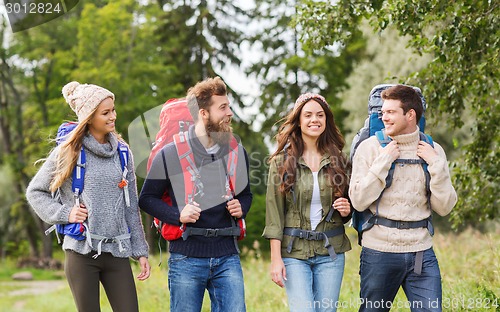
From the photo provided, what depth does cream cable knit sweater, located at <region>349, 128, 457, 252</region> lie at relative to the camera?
4.60 m

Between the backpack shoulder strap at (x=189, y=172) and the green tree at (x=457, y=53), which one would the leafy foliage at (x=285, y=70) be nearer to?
the green tree at (x=457, y=53)

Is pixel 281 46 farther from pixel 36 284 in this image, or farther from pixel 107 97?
pixel 107 97

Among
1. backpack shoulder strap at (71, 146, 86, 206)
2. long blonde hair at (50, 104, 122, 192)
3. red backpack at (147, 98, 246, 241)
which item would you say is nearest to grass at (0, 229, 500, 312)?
red backpack at (147, 98, 246, 241)

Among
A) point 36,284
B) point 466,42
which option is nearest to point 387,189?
point 466,42

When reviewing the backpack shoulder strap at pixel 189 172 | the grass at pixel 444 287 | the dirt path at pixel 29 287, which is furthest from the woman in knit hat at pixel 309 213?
the dirt path at pixel 29 287

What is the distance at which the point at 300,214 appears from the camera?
196 inches

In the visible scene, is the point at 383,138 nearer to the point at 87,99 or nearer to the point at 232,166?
the point at 232,166

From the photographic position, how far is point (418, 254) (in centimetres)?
463

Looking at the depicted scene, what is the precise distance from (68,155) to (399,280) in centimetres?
249

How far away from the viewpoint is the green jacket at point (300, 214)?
4.91 metres

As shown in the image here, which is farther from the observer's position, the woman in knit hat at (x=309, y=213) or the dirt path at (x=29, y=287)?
the dirt path at (x=29, y=287)

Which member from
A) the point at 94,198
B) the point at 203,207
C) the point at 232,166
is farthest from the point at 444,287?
the point at 94,198

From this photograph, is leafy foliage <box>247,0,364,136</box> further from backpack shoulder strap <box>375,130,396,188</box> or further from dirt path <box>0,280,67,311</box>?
backpack shoulder strap <box>375,130,396,188</box>

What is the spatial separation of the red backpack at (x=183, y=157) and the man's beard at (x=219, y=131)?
0.22 feet
